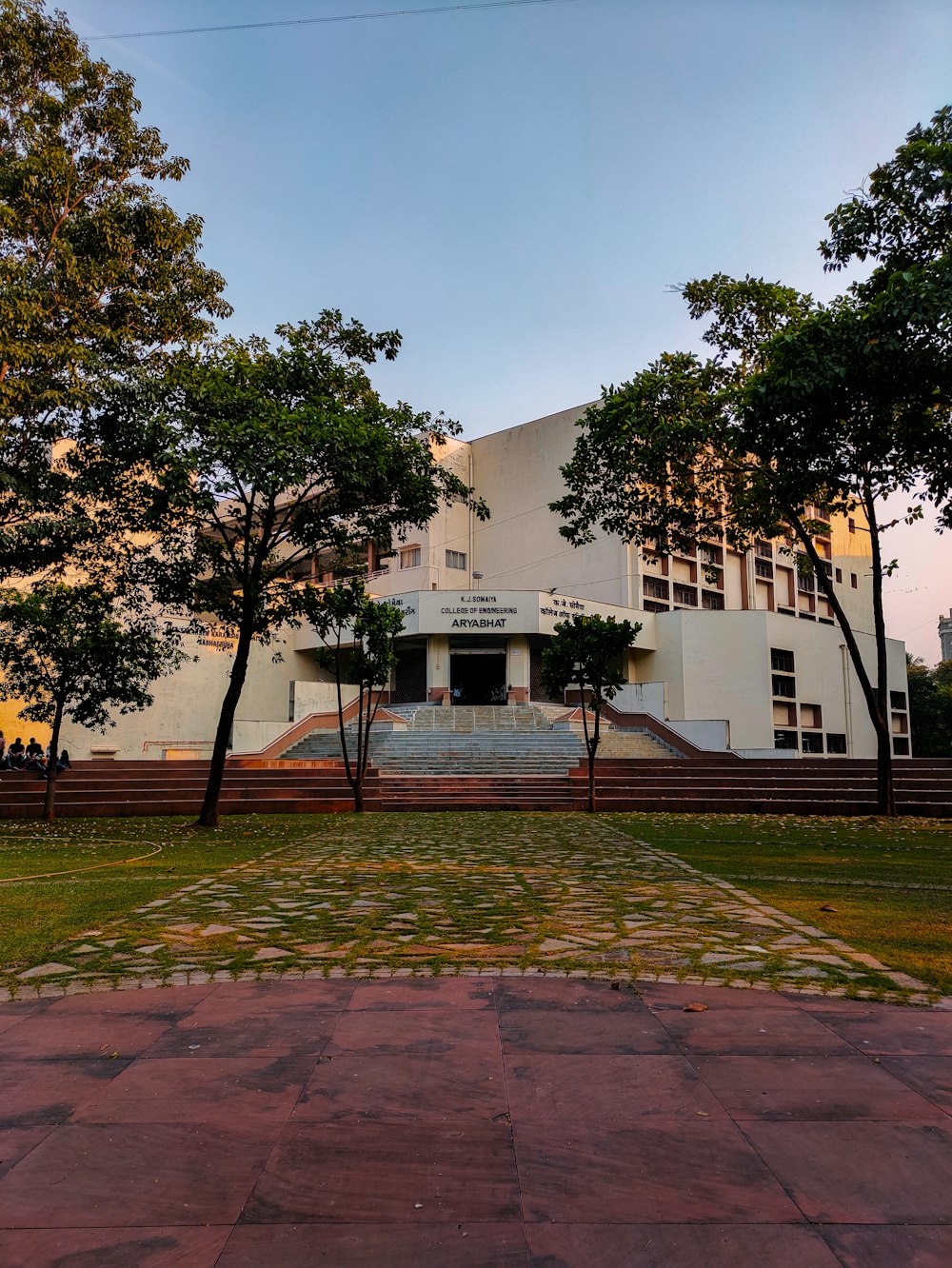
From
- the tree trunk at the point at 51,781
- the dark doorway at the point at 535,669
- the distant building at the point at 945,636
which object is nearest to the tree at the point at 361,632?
the tree trunk at the point at 51,781

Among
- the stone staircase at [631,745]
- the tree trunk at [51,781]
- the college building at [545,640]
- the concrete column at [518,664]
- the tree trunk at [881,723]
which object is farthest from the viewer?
the concrete column at [518,664]

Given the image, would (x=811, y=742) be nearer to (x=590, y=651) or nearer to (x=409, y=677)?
(x=409, y=677)

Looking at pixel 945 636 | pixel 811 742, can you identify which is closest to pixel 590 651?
pixel 811 742

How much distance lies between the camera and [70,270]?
1275 centimetres

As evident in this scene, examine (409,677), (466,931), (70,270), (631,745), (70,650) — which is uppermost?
(70,270)

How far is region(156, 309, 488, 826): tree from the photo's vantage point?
38.1 ft

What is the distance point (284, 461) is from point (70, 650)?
5.11 metres

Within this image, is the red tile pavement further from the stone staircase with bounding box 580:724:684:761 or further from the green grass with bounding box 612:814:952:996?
the stone staircase with bounding box 580:724:684:761

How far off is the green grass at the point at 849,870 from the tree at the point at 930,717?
45.6 metres

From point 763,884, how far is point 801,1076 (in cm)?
482

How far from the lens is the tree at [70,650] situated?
13.3 metres

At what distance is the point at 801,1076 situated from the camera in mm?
3004

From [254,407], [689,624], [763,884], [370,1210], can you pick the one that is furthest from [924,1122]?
[689,624]

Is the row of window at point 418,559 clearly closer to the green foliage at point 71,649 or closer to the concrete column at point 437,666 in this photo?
the concrete column at point 437,666
